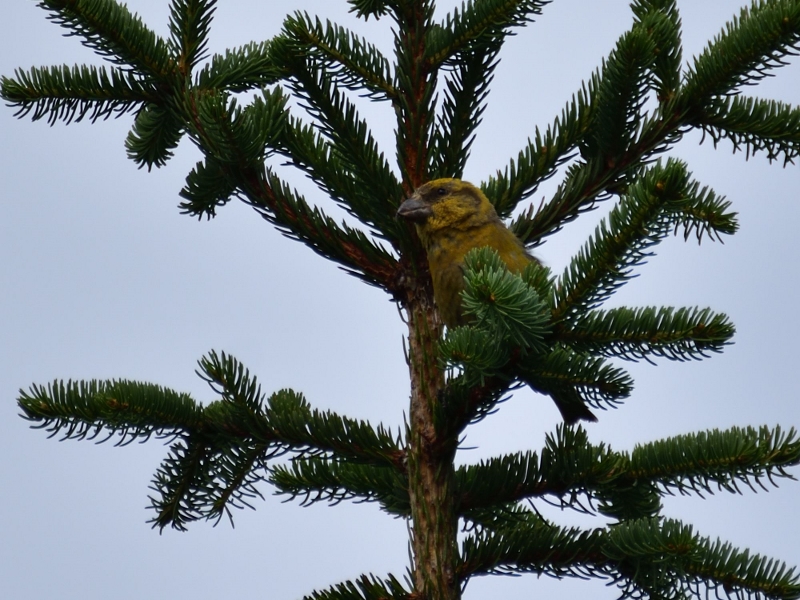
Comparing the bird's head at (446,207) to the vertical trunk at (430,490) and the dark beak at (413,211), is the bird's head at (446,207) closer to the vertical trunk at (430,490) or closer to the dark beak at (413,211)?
the dark beak at (413,211)

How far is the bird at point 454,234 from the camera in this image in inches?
135

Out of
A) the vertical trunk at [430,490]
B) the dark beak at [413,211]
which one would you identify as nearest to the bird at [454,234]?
the dark beak at [413,211]

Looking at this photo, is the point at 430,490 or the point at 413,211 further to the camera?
the point at 413,211

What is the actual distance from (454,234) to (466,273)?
147 centimetres

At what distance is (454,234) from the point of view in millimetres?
4023

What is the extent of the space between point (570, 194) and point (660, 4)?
0.71 meters

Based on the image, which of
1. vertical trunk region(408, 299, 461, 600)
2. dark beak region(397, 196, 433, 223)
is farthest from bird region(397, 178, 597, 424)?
vertical trunk region(408, 299, 461, 600)

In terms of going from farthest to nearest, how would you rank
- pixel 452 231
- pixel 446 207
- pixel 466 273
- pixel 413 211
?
pixel 452 231
pixel 446 207
pixel 413 211
pixel 466 273

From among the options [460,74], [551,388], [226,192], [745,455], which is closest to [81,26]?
[226,192]

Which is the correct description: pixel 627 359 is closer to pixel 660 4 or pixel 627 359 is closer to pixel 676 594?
pixel 676 594

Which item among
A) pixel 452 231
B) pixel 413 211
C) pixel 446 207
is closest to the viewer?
pixel 413 211

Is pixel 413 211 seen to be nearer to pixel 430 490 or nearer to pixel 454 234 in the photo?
pixel 454 234

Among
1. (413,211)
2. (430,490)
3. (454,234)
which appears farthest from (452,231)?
(430,490)

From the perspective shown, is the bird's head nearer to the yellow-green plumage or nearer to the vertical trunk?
the yellow-green plumage
